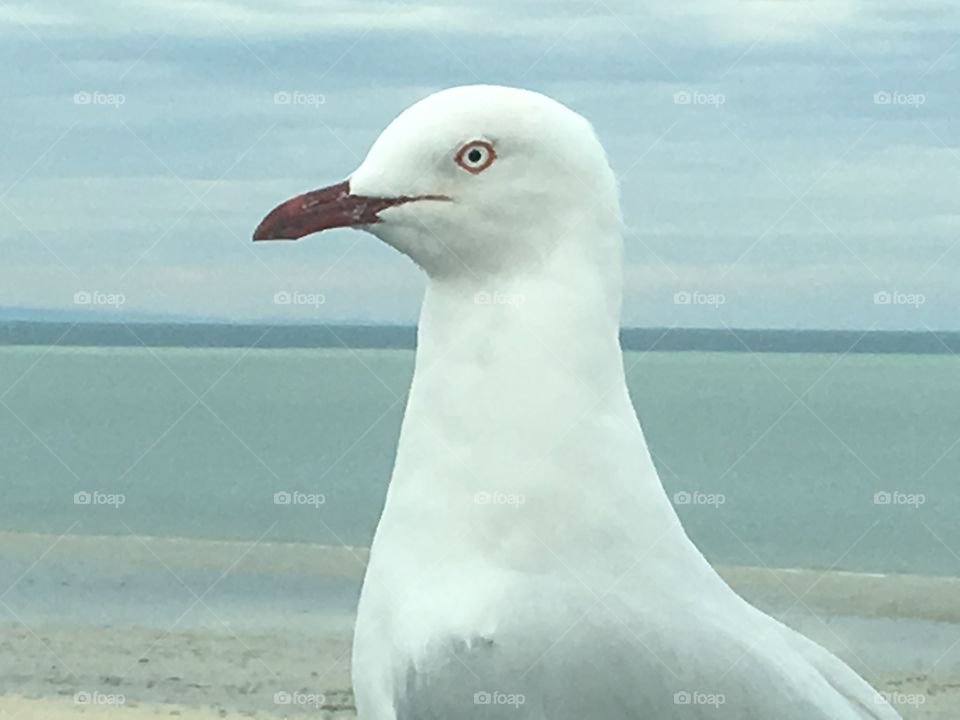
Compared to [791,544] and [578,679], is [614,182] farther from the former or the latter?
[791,544]

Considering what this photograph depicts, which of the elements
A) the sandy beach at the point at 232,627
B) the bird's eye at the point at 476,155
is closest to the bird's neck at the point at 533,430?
the bird's eye at the point at 476,155

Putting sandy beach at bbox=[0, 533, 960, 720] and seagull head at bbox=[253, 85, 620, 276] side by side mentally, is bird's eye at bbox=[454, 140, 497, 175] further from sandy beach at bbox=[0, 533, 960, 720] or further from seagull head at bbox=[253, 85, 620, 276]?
sandy beach at bbox=[0, 533, 960, 720]

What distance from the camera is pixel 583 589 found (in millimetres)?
3801

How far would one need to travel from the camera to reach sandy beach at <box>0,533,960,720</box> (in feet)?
39.0

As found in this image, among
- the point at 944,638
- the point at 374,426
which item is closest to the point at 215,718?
the point at 944,638

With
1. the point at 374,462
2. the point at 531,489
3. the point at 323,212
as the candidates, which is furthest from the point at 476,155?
the point at 374,462

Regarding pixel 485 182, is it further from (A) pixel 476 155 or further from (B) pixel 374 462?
(B) pixel 374 462

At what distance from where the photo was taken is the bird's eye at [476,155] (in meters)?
3.93

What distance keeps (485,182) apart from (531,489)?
764mm

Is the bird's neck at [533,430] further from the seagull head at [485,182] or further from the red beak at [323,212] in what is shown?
the red beak at [323,212]

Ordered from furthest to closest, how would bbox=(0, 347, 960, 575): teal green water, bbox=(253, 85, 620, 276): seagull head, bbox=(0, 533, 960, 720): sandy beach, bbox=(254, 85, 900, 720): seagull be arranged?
bbox=(0, 347, 960, 575): teal green water
bbox=(0, 533, 960, 720): sandy beach
bbox=(253, 85, 620, 276): seagull head
bbox=(254, 85, 900, 720): seagull

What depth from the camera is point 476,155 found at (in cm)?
394

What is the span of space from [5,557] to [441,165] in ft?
56.7

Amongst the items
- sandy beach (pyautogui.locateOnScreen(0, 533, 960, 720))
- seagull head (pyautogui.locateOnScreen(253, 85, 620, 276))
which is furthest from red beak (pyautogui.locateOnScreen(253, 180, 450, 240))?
sandy beach (pyautogui.locateOnScreen(0, 533, 960, 720))
